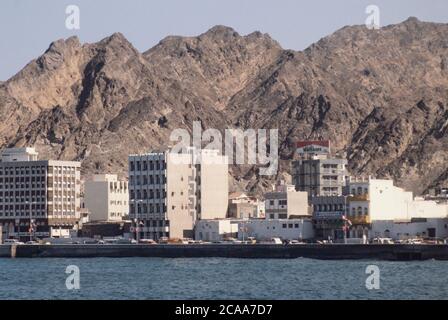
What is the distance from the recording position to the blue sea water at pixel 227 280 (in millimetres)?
118312

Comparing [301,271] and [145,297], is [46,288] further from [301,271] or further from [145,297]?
[301,271]

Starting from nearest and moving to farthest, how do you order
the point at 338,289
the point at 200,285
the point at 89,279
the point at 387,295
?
the point at 387,295 < the point at 338,289 < the point at 200,285 < the point at 89,279

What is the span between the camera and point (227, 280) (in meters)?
140

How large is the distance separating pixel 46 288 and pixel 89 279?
1543 centimetres

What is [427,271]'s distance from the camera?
15388 cm

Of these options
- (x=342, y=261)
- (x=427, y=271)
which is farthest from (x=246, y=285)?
(x=342, y=261)

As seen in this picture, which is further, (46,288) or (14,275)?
(14,275)

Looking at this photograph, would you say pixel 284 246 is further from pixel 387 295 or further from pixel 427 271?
pixel 387 295

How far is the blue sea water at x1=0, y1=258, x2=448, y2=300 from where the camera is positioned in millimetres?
118312

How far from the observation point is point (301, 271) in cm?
15788
